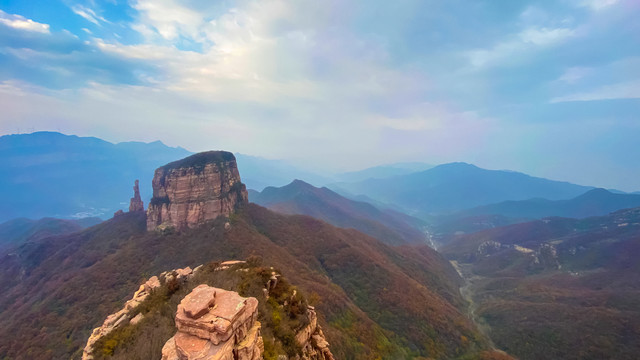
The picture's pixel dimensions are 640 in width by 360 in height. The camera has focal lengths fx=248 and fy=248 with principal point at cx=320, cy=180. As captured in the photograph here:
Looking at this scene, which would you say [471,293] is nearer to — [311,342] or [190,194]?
[311,342]

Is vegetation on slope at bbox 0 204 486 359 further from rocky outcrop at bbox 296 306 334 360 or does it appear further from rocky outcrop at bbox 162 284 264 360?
rocky outcrop at bbox 162 284 264 360

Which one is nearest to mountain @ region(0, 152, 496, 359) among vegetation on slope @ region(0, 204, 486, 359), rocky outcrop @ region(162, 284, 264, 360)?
vegetation on slope @ region(0, 204, 486, 359)

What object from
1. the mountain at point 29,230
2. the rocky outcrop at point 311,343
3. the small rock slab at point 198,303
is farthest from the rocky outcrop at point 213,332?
the mountain at point 29,230


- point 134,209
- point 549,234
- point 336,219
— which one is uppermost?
point 134,209

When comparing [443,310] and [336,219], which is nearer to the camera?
[443,310]

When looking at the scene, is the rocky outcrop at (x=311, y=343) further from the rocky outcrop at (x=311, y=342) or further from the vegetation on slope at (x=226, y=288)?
the vegetation on slope at (x=226, y=288)

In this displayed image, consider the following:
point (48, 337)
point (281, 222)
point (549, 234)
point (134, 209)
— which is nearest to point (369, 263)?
point (281, 222)

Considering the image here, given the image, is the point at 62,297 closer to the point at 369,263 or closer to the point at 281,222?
the point at 281,222

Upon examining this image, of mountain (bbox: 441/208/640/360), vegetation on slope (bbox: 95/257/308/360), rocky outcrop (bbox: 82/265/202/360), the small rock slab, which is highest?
the small rock slab
